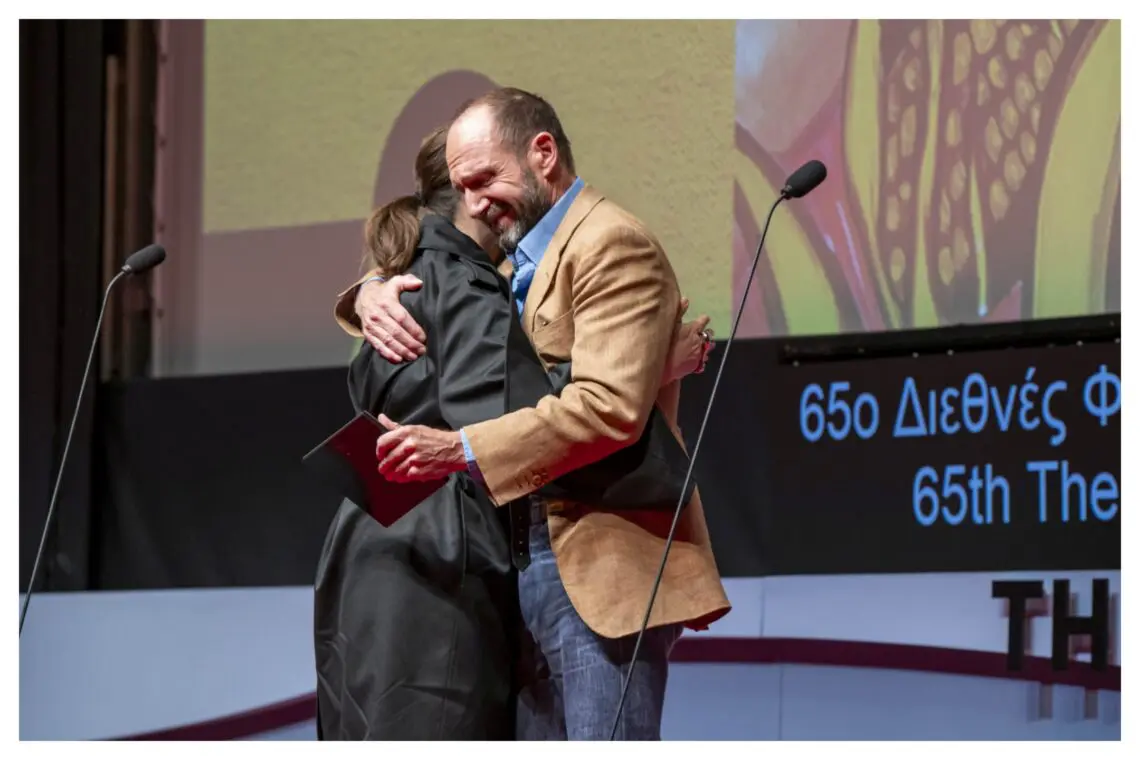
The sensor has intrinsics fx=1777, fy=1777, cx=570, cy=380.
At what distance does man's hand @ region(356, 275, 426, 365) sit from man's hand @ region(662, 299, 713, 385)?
0.36 m

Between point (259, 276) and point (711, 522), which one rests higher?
point (259, 276)

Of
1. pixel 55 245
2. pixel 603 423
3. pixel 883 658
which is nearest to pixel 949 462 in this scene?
pixel 883 658

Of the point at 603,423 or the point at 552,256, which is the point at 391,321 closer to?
the point at 552,256

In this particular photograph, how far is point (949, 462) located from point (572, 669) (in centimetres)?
217

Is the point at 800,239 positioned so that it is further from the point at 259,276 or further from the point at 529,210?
the point at 529,210

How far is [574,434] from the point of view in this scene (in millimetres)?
2400

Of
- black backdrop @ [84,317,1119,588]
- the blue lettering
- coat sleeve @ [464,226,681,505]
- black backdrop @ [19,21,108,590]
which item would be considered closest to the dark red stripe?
black backdrop @ [84,317,1119,588]

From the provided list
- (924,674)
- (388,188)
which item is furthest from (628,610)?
(388,188)

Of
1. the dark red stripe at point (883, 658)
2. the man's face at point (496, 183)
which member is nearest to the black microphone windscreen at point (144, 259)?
the man's face at point (496, 183)

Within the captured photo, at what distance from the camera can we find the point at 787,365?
15.1 feet

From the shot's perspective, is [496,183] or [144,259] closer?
[496,183]

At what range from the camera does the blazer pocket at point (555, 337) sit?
254cm

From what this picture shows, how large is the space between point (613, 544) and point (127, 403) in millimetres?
3280

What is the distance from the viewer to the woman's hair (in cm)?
272
